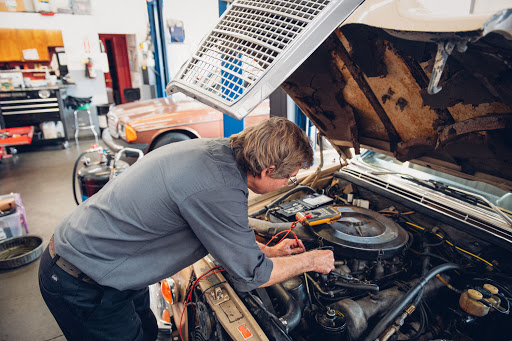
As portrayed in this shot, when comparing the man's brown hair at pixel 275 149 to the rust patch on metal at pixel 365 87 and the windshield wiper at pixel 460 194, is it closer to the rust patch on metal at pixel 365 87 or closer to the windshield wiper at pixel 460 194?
the rust patch on metal at pixel 365 87

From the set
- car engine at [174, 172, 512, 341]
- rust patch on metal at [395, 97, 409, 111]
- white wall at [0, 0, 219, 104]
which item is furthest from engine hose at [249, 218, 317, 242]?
white wall at [0, 0, 219, 104]

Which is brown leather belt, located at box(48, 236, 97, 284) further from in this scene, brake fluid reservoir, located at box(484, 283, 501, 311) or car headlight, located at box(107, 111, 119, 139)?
car headlight, located at box(107, 111, 119, 139)

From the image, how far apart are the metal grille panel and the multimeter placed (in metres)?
0.89

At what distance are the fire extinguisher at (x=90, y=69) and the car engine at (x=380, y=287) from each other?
8020 millimetres

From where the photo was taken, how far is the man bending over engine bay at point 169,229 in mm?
1138

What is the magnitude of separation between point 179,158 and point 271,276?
1.88ft

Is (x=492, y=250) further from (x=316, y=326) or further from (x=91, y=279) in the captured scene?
(x=91, y=279)

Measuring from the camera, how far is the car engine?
3.96 feet

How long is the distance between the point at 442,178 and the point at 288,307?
53.8 inches

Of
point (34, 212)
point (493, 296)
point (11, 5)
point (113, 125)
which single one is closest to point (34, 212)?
point (34, 212)

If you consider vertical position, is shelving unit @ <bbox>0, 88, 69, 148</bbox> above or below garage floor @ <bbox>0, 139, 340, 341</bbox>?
above

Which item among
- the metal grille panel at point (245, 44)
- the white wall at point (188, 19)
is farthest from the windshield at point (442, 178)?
the white wall at point (188, 19)

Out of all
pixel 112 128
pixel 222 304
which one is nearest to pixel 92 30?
pixel 112 128

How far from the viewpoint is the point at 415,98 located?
4.56ft
